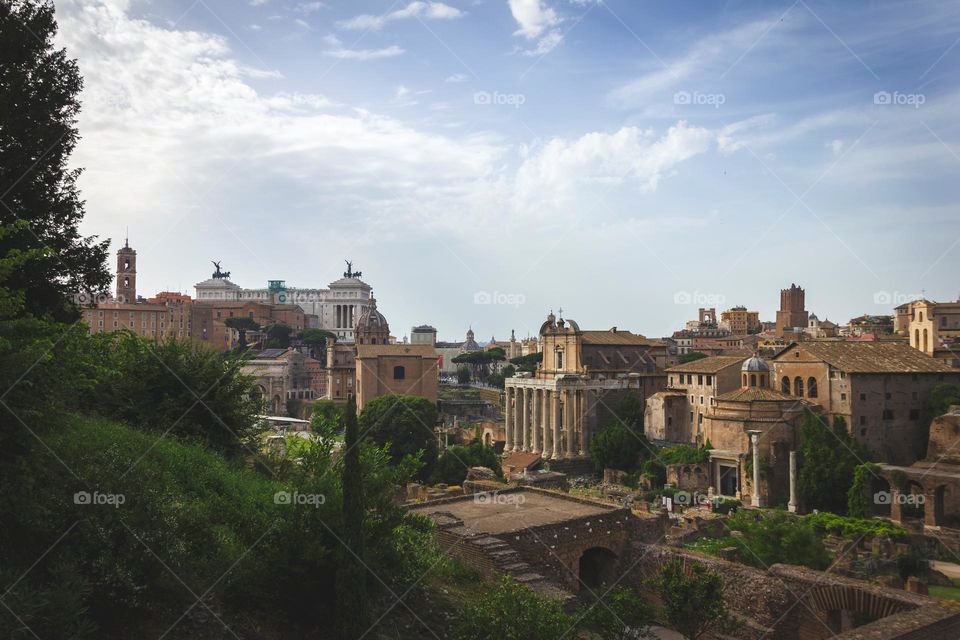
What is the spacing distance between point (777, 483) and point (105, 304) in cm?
8637

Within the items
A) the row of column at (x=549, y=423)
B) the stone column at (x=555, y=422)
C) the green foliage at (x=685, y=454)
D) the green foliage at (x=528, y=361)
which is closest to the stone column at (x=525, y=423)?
the row of column at (x=549, y=423)

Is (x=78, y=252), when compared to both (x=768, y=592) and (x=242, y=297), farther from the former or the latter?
(x=242, y=297)

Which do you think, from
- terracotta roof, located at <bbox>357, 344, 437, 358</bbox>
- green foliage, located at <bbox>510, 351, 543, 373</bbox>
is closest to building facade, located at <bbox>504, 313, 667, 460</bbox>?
terracotta roof, located at <bbox>357, 344, 437, 358</bbox>

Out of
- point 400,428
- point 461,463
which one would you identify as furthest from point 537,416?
point 461,463

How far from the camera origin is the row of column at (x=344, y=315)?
125 metres

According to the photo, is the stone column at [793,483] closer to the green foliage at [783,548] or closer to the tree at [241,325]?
the green foliage at [783,548]

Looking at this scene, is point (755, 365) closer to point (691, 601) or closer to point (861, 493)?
point (861, 493)

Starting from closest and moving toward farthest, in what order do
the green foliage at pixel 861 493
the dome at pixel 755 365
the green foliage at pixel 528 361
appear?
the green foliage at pixel 861 493 < the dome at pixel 755 365 < the green foliage at pixel 528 361

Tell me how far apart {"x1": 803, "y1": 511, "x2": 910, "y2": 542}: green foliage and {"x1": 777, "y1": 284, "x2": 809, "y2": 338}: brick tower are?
258ft

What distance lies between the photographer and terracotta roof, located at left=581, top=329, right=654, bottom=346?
52.4 metres

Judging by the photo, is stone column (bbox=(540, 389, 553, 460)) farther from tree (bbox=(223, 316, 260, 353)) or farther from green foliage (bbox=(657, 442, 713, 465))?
tree (bbox=(223, 316, 260, 353))

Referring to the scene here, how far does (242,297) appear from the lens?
420 ft

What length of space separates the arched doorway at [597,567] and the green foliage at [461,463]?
18956 mm

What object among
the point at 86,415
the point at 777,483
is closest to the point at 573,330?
the point at 777,483
